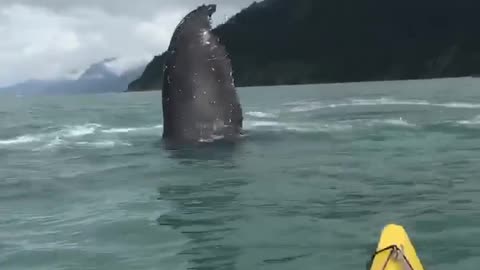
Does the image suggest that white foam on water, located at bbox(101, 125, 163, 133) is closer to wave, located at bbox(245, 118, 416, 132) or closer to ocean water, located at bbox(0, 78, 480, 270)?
wave, located at bbox(245, 118, 416, 132)

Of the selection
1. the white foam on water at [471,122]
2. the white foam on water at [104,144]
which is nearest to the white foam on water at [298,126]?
the white foam on water at [471,122]

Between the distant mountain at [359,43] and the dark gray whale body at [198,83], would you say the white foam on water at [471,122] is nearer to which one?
the dark gray whale body at [198,83]

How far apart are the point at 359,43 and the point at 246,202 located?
174384 mm

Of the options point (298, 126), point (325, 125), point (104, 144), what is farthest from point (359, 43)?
point (104, 144)

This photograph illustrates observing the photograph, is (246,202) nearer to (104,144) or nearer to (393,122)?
(104,144)

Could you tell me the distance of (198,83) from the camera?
57.8ft

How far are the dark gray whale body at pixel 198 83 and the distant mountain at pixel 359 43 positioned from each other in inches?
5315

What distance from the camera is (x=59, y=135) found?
1086 inches

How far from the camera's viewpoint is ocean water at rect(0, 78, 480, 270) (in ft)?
29.2

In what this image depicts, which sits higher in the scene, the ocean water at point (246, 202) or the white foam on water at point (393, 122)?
the white foam on water at point (393, 122)

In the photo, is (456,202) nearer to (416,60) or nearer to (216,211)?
(216,211)

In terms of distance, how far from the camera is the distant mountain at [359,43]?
522 feet

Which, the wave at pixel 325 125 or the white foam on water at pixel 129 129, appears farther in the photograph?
the white foam on water at pixel 129 129

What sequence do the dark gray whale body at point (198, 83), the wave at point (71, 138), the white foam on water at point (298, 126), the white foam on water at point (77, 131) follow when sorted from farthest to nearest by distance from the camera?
1. the white foam on water at point (77, 131)
2. the white foam on water at point (298, 126)
3. the wave at point (71, 138)
4. the dark gray whale body at point (198, 83)
